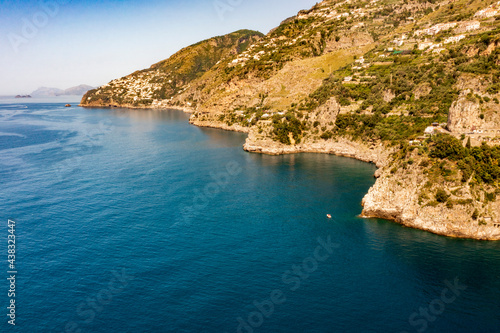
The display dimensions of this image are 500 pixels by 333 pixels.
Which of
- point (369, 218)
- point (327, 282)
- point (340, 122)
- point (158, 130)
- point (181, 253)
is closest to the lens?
point (327, 282)

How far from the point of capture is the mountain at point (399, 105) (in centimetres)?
5425

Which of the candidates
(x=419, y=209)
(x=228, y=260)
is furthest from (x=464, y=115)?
(x=228, y=260)

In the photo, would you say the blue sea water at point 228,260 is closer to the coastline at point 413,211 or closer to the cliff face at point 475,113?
the coastline at point 413,211

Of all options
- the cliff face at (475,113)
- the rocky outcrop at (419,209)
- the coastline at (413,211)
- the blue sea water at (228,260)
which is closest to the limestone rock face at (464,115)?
the cliff face at (475,113)

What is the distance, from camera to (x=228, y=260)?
4691 centimetres

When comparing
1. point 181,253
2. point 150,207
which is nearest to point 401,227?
point 181,253

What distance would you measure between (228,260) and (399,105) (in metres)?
86.2

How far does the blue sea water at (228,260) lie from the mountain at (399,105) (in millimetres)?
7070

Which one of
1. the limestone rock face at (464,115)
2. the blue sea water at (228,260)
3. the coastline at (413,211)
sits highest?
the limestone rock face at (464,115)

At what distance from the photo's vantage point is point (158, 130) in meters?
168

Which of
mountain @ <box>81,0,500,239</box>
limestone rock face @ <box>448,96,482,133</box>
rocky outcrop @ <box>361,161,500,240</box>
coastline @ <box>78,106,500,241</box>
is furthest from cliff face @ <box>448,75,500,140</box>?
rocky outcrop @ <box>361,161,500,240</box>

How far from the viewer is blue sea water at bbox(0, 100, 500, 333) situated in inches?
1415

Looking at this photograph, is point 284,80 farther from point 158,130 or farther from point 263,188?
point 263,188

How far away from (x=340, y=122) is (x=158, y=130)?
102238 mm
